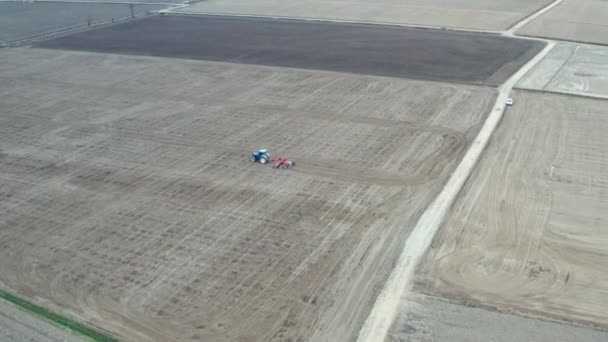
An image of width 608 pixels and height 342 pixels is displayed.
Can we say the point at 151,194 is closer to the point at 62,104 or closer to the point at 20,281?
the point at 20,281

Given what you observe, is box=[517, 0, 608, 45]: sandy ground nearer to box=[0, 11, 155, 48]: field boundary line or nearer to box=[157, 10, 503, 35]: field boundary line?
box=[157, 10, 503, 35]: field boundary line

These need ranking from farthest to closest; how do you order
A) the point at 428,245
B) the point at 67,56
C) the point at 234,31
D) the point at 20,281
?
the point at 234,31 < the point at 67,56 < the point at 428,245 < the point at 20,281

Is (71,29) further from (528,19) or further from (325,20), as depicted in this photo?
(528,19)

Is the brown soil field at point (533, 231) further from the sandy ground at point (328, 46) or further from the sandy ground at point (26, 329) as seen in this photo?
the sandy ground at point (328, 46)

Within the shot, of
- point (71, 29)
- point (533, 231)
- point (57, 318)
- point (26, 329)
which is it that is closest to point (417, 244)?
point (533, 231)

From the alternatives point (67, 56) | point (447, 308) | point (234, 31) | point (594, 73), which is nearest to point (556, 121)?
point (594, 73)

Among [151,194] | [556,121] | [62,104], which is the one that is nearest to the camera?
[151,194]

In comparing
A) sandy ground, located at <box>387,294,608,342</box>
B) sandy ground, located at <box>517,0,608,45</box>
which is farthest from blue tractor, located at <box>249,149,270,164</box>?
Answer: sandy ground, located at <box>517,0,608,45</box>
